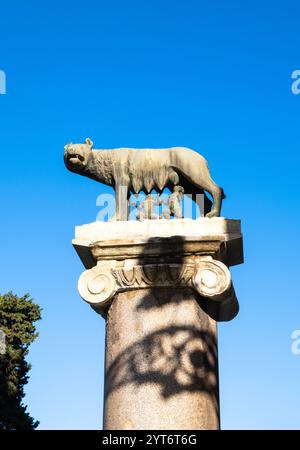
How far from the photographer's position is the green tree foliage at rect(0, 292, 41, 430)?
25.5 metres

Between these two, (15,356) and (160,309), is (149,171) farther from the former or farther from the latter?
(15,356)

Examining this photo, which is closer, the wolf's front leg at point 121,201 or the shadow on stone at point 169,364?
the shadow on stone at point 169,364

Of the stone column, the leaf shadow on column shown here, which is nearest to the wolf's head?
the stone column

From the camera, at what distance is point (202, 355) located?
7051mm

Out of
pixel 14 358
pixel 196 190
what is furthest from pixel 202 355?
pixel 14 358

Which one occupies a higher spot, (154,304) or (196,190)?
(196,190)

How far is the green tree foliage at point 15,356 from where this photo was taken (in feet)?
83.6

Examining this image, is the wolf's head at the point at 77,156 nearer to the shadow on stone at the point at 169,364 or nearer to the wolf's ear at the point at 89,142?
the wolf's ear at the point at 89,142

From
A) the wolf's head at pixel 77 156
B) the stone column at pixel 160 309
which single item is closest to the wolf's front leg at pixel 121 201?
the stone column at pixel 160 309

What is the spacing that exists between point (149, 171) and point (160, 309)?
1754 mm

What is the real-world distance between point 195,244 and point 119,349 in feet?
4.60

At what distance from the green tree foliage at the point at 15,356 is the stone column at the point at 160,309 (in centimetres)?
1871
